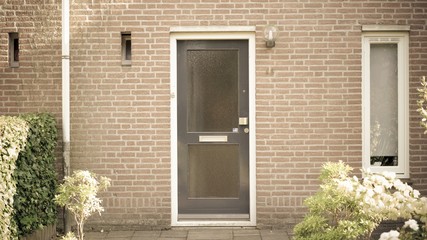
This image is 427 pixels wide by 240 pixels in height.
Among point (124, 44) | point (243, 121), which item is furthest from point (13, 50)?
point (243, 121)

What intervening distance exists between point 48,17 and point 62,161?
6.26ft

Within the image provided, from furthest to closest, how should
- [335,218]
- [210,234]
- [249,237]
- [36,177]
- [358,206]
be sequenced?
[210,234], [249,237], [36,177], [335,218], [358,206]

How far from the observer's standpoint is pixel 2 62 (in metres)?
7.93

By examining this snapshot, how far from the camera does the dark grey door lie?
8016 millimetres

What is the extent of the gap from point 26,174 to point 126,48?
2377 millimetres

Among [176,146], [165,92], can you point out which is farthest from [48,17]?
[176,146]

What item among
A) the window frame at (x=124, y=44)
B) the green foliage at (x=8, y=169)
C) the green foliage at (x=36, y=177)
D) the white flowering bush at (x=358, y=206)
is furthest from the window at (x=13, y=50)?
the white flowering bush at (x=358, y=206)

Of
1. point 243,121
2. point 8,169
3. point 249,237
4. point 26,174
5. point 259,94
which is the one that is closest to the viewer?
point 8,169

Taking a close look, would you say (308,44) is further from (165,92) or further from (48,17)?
(48,17)

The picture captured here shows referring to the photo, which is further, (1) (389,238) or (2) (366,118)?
(2) (366,118)

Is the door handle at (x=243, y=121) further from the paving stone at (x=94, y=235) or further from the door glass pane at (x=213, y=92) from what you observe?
the paving stone at (x=94, y=235)

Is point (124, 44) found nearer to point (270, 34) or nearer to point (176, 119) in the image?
point (176, 119)

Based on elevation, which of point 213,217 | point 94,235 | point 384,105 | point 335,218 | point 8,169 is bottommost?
point 94,235

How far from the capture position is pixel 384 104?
8055mm
